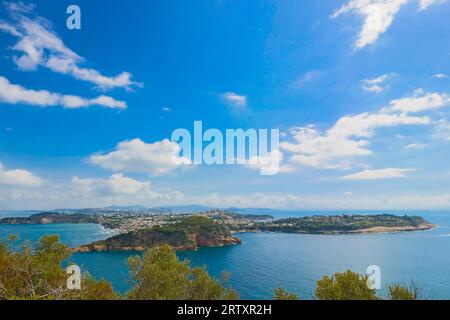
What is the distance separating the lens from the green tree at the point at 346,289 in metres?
12.4

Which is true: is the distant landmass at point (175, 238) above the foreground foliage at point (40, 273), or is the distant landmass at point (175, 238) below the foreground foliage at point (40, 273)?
below

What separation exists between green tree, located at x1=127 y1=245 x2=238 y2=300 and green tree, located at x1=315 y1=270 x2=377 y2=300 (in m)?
4.18

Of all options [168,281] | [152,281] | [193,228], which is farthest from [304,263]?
[152,281]

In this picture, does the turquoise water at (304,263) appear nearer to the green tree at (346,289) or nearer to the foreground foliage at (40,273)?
the foreground foliage at (40,273)

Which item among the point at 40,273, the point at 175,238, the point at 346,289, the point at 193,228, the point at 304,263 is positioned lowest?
the point at 304,263

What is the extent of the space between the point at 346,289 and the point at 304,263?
141 ft

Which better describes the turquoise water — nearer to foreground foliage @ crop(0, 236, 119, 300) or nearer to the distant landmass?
the distant landmass

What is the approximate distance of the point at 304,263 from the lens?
52.7 m

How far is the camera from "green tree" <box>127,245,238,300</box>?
13109mm

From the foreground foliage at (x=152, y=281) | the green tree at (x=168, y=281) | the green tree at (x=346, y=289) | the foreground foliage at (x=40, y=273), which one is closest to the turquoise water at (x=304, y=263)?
the foreground foliage at (x=40, y=273)

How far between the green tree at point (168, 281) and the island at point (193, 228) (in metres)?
54.9

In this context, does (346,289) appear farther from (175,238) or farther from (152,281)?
(175,238)
